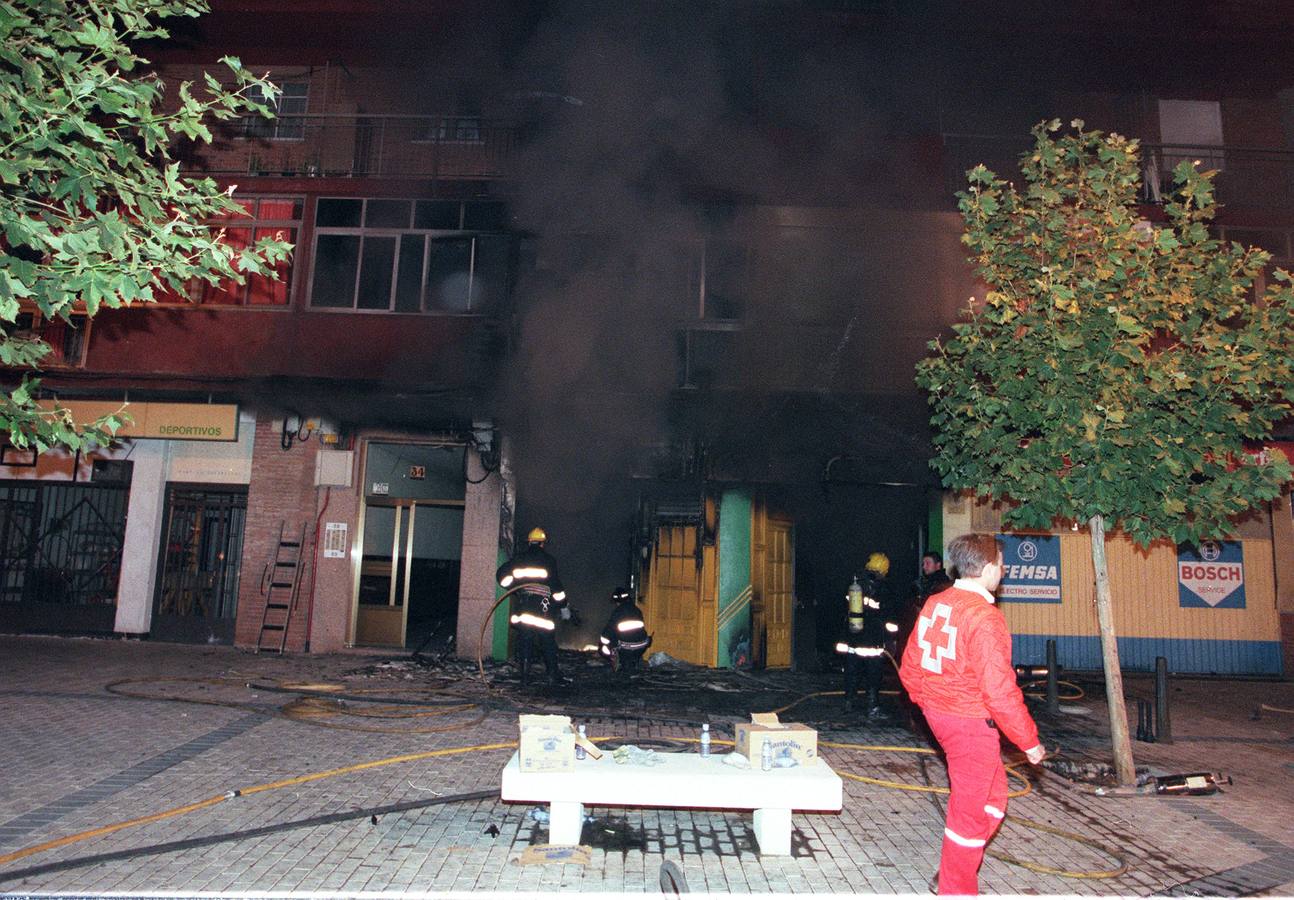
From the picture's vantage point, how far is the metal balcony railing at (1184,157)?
1184 centimetres

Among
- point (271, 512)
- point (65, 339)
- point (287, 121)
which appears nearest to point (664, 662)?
point (271, 512)

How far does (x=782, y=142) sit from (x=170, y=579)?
37.0 ft

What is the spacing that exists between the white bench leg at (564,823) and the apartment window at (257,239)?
32.7ft

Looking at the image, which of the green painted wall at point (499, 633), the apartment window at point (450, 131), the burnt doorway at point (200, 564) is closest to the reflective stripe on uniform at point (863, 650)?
the green painted wall at point (499, 633)

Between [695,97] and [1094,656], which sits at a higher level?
[695,97]

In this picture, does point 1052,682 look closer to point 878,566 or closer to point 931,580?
point 931,580

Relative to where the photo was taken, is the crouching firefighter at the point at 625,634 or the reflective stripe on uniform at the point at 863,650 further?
Result: the crouching firefighter at the point at 625,634

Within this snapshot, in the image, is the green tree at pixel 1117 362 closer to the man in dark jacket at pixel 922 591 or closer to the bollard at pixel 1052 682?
the man in dark jacket at pixel 922 591

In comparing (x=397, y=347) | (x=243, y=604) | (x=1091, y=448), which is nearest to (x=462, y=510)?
(x=397, y=347)

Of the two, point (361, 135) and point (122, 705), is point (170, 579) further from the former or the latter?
point (361, 135)

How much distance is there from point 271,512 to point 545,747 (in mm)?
8693

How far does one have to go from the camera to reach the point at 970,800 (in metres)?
3.28

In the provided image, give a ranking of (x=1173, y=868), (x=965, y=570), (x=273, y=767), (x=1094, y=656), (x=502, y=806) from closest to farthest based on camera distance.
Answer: (x=965, y=570) → (x=1173, y=868) → (x=502, y=806) → (x=273, y=767) → (x=1094, y=656)

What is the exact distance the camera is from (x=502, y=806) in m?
4.62
